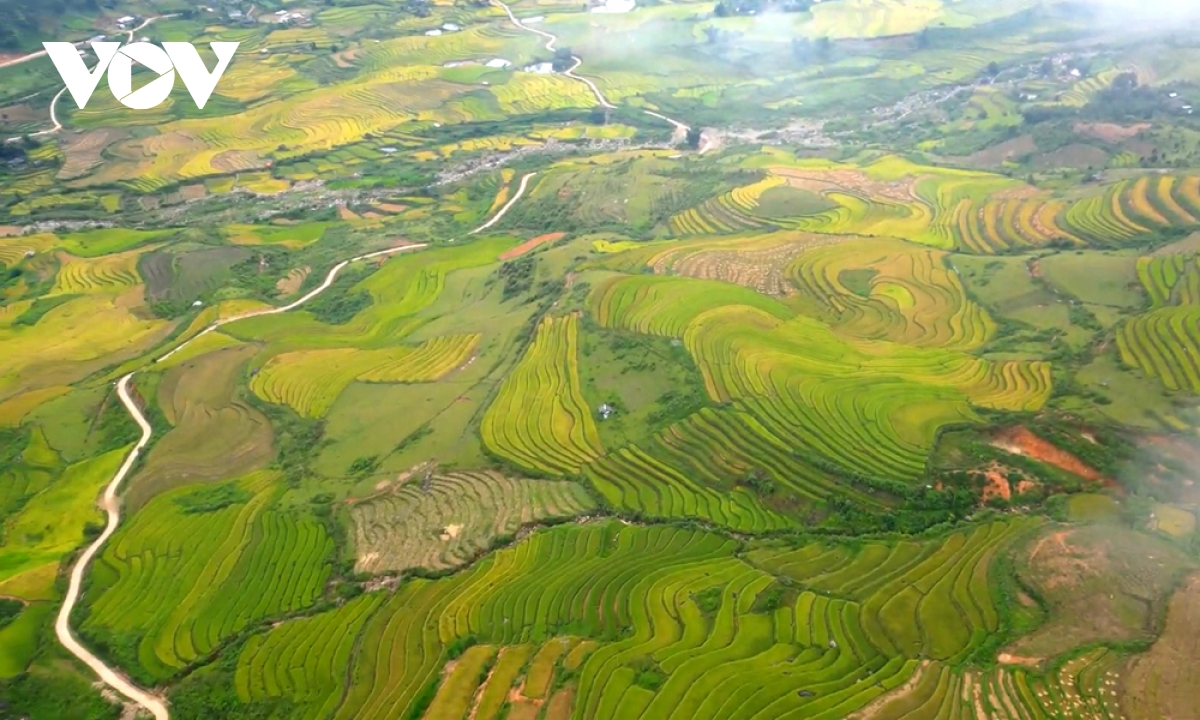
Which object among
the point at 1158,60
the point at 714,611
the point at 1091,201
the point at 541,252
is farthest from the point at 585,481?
the point at 1158,60

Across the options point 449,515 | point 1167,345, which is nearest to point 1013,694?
point 449,515

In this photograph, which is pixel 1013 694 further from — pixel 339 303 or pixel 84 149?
pixel 84 149

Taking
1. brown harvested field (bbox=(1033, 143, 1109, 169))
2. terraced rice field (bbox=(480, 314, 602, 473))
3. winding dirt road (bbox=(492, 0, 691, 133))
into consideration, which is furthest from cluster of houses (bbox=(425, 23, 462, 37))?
terraced rice field (bbox=(480, 314, 602, 473))

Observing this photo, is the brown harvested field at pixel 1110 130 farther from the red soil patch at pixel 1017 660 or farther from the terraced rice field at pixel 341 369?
the red soil patch at pixel 1017 660

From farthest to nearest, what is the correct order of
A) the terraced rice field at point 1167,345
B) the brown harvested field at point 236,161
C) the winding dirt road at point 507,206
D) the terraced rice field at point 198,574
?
1. the brown harvested field at point 236,161
2. the winding dirt road at point 507,206
3. the terraced rice field at point 1167,345
4. the terraced rice field at point 198,574

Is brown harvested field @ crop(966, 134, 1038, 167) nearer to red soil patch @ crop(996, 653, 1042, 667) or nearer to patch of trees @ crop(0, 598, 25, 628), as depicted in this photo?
red soil patch @ crop(996, 653, 1042, 667)

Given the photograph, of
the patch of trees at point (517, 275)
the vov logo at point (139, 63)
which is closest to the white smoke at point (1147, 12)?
the patch of trees at point (517, 275)
